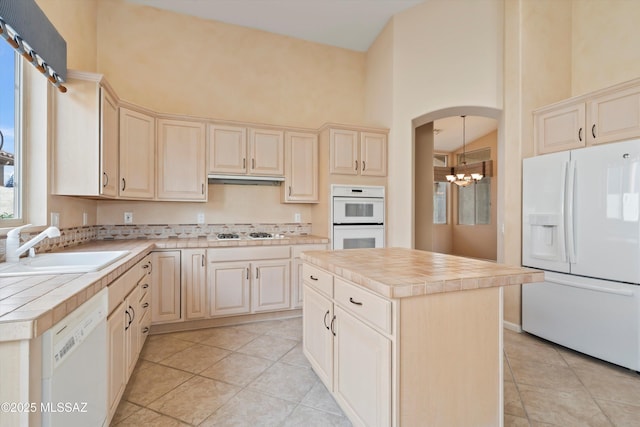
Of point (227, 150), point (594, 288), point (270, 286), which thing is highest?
point (227, 150)

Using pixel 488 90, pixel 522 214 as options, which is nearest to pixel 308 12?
pixel 488 90

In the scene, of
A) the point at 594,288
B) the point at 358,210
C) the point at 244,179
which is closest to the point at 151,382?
the point at 244,179

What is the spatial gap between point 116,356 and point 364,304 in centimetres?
139

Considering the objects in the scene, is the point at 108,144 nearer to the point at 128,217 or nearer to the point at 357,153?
the point at 128,217

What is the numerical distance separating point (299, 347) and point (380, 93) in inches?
130

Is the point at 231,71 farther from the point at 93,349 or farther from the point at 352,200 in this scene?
the point at 93,349

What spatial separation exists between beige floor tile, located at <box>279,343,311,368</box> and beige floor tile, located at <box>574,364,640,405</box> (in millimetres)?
1984

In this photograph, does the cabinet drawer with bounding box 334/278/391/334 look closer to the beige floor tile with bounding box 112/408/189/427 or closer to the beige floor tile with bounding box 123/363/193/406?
the beige floor tile with bounding box 112/408/189/427

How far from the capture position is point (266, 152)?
3.58 metres

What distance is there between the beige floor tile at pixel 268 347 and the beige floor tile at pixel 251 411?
0.53 meters

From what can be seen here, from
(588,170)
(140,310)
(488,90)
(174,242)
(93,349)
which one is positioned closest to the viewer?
(93,349)

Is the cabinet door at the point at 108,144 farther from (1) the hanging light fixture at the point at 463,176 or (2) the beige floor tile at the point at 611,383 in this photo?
(1) the hanging light fixture at the point at 463,176

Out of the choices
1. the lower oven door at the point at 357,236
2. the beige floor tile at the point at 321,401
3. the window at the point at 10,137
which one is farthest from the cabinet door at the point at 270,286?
the window at the point at 10,137

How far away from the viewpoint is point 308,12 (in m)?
3.66
